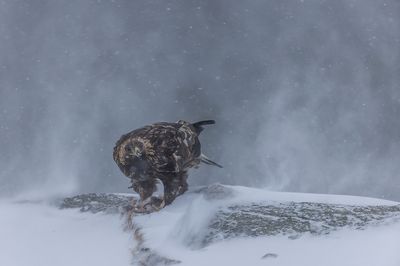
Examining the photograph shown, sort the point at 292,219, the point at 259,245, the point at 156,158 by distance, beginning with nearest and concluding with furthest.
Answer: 1. the point at 259,245
2. the point at 292,219
3. the point at 156,158

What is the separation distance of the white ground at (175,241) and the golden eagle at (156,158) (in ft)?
1.08

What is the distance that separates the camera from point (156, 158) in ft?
21.6

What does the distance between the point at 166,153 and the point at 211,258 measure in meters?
2.02

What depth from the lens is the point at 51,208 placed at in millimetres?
7555

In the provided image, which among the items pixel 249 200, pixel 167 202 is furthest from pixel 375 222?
pixel 167 202

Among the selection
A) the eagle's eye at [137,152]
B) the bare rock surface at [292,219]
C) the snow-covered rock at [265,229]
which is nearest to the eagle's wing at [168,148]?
the eagle's eye at [137,152]

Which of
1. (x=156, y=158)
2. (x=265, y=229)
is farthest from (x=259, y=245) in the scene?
(x=156, y=158)

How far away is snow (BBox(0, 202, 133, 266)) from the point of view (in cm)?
548

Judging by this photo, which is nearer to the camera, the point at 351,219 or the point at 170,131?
the point at 351,219

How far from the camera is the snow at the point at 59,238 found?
5.48m

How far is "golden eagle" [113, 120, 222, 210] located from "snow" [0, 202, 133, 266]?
0.64 m

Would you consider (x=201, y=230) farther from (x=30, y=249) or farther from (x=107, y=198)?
(x=107, y=198)

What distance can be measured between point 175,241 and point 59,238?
1649mm

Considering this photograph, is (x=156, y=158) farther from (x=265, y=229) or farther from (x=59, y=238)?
(x=265, y=229)
